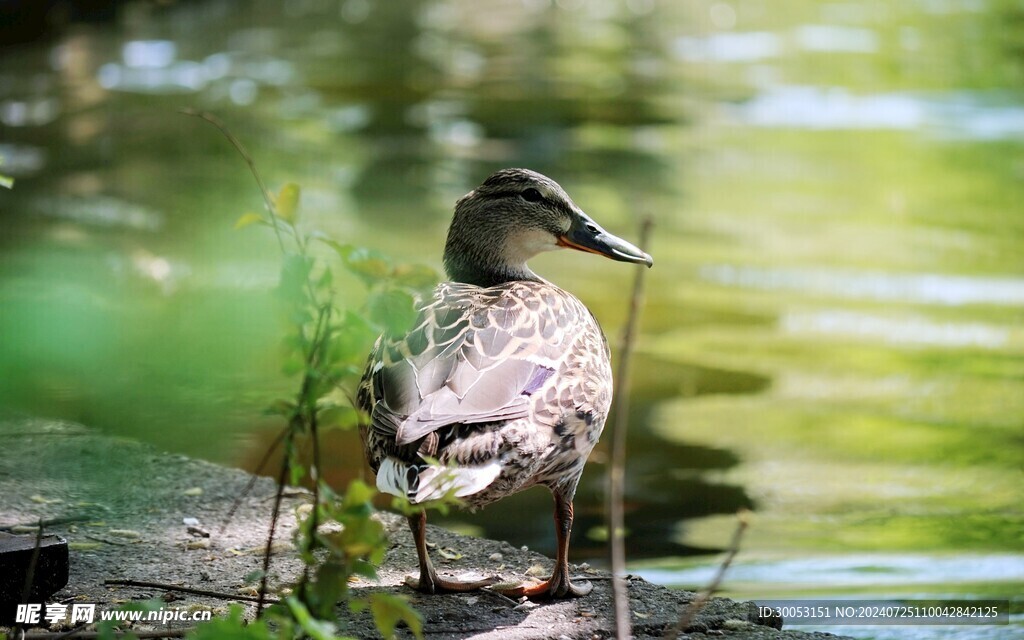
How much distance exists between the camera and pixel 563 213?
558 centimetres

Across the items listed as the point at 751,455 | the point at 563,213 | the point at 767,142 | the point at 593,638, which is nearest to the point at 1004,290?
the point at 751,455

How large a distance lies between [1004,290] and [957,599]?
15.5 feet

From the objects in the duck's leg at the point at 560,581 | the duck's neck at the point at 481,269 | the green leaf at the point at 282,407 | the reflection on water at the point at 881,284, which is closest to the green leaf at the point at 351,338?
the green leaf at the point at 282,407

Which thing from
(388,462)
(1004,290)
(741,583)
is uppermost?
(1004,290)

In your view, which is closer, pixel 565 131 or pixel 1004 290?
pixel 1004 290

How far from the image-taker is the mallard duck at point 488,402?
3973mm

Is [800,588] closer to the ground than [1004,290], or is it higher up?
closer to the ground

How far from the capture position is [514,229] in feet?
18.3

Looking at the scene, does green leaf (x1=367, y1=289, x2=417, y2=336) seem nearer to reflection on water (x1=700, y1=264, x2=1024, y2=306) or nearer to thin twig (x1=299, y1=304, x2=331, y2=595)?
thin twig (x1=299, y1=304, x2=331, y2=595)

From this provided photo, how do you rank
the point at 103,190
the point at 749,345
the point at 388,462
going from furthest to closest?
the point at 103,190 < the point at 749,345 < the point at 388,462

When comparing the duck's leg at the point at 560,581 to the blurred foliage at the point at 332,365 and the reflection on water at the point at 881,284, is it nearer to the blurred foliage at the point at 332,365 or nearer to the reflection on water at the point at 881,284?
the blurred foliage at the point at 332,365

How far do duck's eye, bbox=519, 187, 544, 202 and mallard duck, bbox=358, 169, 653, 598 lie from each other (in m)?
0.53

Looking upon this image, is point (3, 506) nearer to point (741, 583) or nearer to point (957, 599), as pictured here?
point (741, 583)

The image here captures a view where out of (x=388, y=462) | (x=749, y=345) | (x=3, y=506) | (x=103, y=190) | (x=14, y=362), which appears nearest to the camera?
(x=388, y=462)
